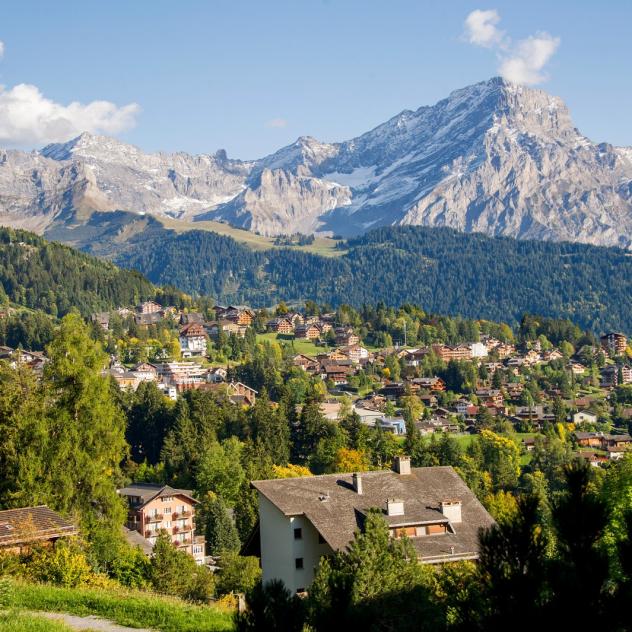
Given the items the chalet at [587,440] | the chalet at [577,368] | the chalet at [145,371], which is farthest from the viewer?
the chalet at [577,368]

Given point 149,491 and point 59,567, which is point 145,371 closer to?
point 149,491

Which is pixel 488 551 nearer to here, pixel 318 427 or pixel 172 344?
pixel 318 427

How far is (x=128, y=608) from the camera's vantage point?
854 inches

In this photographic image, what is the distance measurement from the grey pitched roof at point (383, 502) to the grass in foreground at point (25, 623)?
14.8 m

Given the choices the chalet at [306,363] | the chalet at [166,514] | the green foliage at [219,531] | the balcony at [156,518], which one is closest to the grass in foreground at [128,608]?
the green foliage at [219,531]

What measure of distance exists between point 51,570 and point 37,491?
6.05 m

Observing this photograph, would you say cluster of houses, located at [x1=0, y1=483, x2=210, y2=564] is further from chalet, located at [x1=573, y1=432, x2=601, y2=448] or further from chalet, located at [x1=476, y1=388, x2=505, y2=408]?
chalet, located at [x1=476, y1=388, x2=505, y2=408]

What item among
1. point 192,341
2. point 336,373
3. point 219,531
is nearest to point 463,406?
point 336,373

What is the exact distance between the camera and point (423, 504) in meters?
37.1

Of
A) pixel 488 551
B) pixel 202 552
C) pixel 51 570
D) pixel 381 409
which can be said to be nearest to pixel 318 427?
pixel 202 552

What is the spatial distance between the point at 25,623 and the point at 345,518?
17.4 metres

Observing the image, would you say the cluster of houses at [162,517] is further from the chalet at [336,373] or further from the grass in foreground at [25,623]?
the chalet at [336,373]

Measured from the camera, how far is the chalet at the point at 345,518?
1374 inches

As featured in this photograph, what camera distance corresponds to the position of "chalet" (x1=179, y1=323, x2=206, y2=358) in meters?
182
